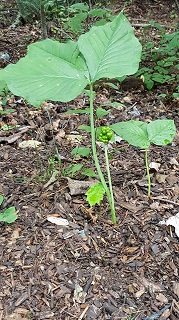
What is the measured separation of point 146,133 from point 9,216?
0.82 meters

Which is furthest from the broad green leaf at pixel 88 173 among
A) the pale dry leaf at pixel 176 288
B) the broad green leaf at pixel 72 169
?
the pale dry leaf at pixel 176 288

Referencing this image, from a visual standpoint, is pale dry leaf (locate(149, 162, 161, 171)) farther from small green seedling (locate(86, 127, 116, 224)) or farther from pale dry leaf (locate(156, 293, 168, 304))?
pale dry leaf (locate(156, 293, 168, 304))

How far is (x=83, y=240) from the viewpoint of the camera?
1781 millimetres

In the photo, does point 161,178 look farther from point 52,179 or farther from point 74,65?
point 74,65

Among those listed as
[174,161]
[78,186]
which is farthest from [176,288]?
[174,161]

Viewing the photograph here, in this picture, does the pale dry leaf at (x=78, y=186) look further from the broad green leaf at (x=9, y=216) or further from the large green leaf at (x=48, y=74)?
the large green leaf at (x=48, y=74)

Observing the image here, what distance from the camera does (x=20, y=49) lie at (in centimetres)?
444

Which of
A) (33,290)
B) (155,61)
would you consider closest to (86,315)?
(33,290)

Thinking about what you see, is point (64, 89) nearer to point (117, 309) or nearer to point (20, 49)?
point (117, 309)

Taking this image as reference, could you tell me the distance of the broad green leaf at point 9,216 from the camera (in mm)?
1788

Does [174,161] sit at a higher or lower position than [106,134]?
lower

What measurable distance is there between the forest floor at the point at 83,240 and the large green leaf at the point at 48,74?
0.66 m

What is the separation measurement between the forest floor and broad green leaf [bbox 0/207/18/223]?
0.08 metres

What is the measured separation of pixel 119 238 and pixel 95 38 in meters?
0.97
